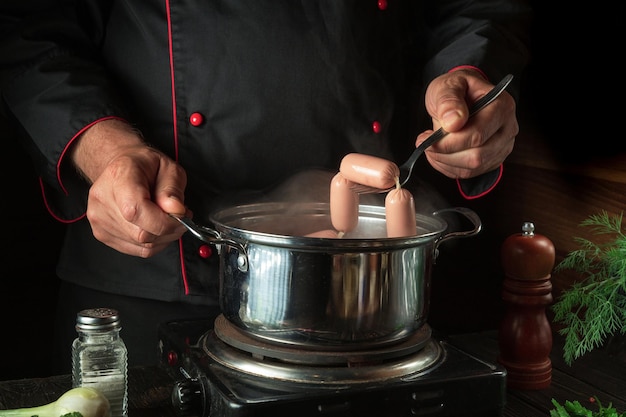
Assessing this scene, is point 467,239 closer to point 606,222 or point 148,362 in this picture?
point 606,222

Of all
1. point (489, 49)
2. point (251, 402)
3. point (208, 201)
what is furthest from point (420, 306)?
point (489, 49)

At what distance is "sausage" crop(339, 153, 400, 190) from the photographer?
4.60ft

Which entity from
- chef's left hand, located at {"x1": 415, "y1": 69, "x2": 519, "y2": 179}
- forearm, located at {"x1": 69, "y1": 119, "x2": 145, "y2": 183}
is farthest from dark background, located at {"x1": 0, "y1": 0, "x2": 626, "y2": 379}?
forearm, located at {"x1": 69, "y1": 119, "x2": 145, "y2": 183}

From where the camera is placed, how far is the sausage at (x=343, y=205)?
1.48 metres

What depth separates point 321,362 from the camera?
128 centimetres

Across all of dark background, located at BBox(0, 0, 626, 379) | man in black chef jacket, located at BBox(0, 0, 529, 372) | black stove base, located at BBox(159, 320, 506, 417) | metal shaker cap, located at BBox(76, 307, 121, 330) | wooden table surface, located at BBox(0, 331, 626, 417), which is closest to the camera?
black stove base, located at BBox(159, 320, 506, 417)

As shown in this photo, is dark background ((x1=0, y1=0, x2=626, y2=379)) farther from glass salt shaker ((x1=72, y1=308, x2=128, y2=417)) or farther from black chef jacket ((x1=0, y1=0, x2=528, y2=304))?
glass salt shaker ((x1=72, y1=308, x2=128, y2=417))

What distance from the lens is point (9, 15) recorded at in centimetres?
187

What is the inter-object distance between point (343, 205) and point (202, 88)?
0.51 m

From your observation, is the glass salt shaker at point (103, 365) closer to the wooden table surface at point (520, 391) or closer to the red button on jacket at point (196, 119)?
the wooden table surface at point (520, 391)

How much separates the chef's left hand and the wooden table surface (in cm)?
40

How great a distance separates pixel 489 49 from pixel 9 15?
119 cm

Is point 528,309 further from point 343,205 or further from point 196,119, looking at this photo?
point 196,119

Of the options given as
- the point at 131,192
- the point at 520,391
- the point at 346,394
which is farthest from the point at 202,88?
the point at 520,391
